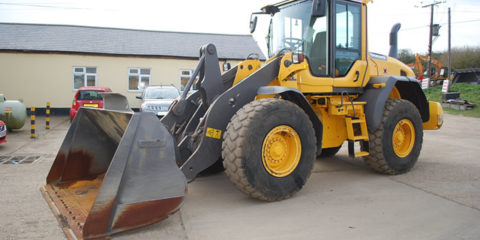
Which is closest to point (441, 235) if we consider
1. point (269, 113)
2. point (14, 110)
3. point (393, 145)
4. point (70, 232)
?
point (269, 113)

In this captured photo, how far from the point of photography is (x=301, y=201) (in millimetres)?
4695

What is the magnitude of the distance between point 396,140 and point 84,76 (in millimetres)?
18445

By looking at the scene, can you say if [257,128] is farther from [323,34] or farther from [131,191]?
[323,34]

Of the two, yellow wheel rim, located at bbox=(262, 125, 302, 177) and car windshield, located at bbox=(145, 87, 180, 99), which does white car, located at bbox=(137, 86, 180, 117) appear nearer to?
car windshield, located at bbox=(145, 87, 180, 99)

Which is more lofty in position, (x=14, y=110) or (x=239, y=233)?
(x=14, y=110)

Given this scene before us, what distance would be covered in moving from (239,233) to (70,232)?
1600 millimetres

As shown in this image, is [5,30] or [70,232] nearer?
[70,232]

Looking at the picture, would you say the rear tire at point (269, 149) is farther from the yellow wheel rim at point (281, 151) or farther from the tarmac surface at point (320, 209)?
the tarmac surface at point (320, 209)

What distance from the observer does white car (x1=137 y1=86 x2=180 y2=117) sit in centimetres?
1312

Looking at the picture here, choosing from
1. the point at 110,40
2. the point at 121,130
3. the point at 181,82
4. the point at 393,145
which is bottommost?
the point at 393,145

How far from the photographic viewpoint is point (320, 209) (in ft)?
14.5

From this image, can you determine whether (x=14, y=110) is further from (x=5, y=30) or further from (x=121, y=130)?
(x=5, y=30)

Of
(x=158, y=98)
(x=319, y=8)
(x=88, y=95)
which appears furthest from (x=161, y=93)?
(x=319, y=8)

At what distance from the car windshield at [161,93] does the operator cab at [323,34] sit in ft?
30.4
